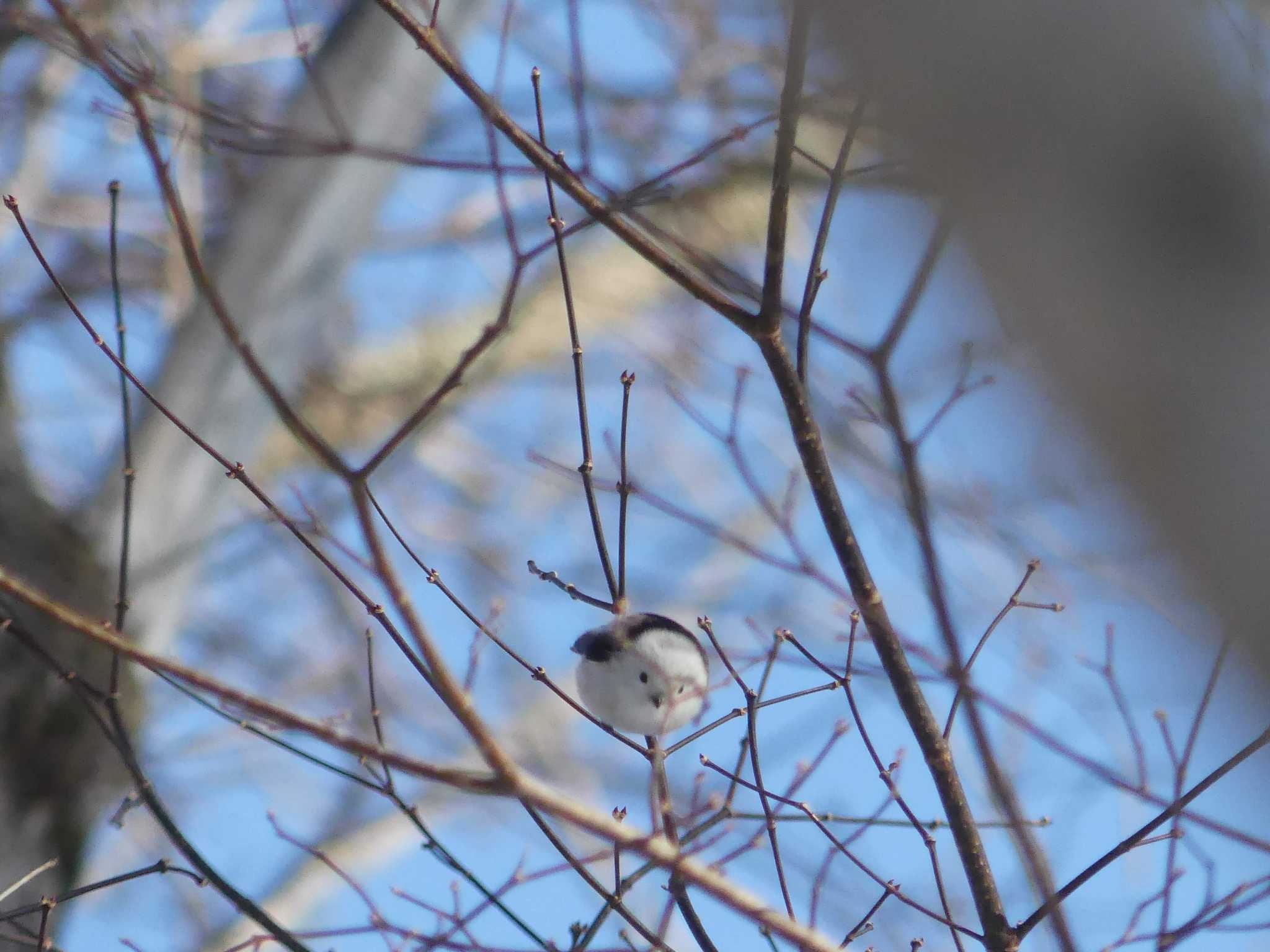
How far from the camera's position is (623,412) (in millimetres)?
890

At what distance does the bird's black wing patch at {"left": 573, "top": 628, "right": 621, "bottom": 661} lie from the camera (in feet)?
3.07

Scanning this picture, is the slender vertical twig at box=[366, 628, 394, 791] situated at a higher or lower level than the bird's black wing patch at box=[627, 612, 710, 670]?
lower

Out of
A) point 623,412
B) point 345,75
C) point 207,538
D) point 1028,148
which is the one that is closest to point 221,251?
point 345,75

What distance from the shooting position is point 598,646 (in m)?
0.95

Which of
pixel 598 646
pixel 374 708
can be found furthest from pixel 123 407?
pixel 598 646

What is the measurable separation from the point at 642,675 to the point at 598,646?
0.18 ft

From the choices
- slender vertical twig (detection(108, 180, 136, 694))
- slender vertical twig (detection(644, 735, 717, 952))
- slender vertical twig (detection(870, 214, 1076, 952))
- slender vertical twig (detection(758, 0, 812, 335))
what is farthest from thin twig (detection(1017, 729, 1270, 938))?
slender vertical twig (detection(108, 180, 136, 694))

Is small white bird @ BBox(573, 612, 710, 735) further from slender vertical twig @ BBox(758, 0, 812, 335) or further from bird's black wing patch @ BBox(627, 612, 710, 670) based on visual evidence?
slender vertical twig @ BBox(758, 0, 812, 335)

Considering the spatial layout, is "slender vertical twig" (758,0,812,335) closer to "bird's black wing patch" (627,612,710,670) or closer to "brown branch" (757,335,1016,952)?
"brown branch" (757,335,1016,952)

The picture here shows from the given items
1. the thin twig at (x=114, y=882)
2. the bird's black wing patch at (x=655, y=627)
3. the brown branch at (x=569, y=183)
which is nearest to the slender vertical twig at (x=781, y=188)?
the brown branch at (x=569, y=183)

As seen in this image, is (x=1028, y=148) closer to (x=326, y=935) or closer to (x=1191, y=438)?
(x=1191, y=438)

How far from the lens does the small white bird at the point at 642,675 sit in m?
0.91

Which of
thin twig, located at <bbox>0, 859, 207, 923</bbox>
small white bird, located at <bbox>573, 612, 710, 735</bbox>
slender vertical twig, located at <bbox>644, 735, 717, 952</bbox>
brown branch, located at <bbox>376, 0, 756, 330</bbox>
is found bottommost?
thin twig, located at <bbox>0, 859, 207, 923</bbox>

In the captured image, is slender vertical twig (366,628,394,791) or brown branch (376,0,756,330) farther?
slender vertical twig (366,628,394,791)
